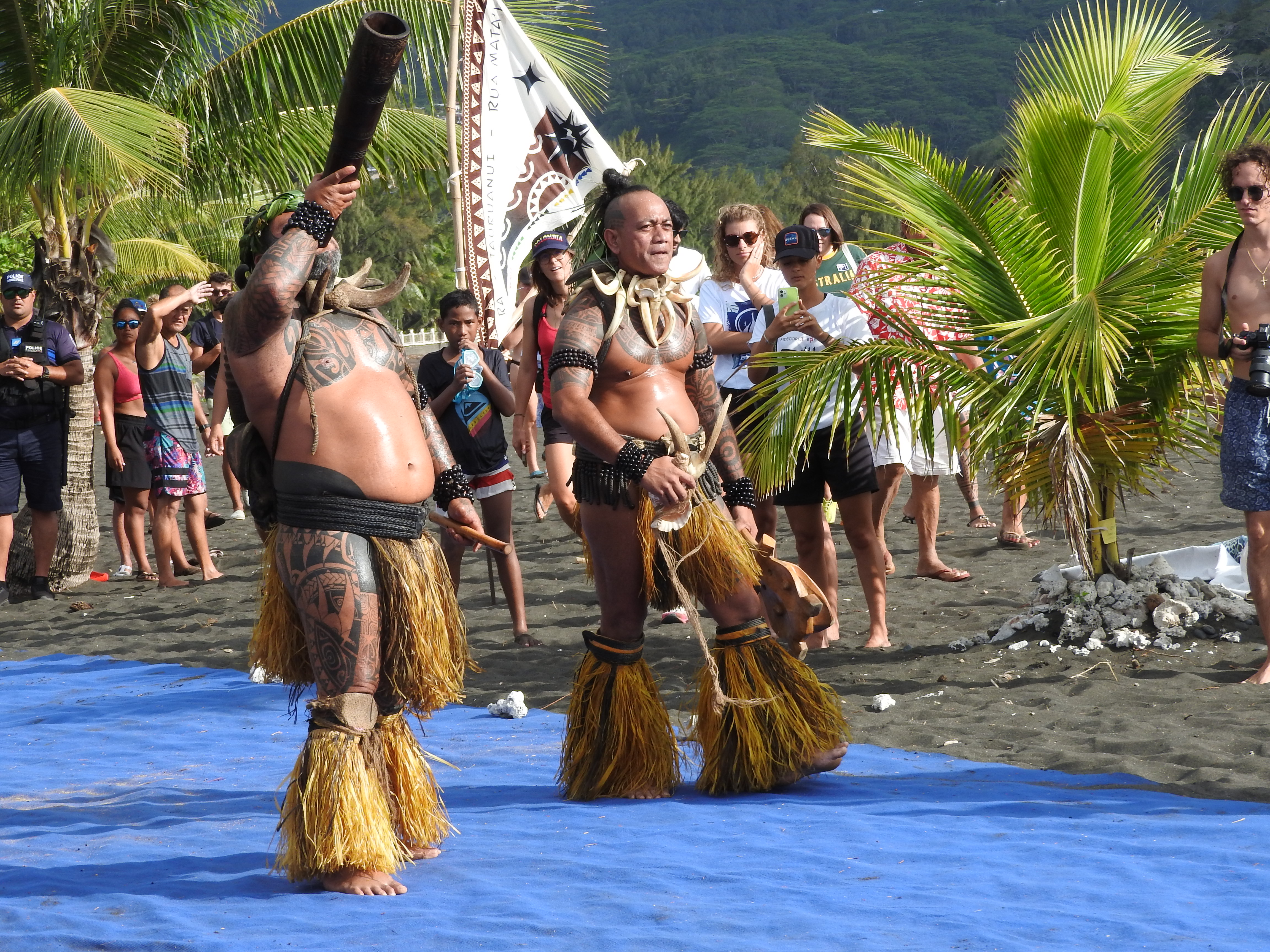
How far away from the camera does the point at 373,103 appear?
127 inches

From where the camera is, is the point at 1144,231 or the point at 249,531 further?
the point at 249,531

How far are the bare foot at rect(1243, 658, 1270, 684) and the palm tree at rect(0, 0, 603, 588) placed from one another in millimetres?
7435

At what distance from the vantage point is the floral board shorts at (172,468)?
920 cm

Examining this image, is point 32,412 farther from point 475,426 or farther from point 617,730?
point 617,730

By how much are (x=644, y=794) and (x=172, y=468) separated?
5.96 m

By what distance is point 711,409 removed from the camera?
15.2ft

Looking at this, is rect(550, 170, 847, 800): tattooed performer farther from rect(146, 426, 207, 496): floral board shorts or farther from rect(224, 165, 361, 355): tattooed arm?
rect(146, 426, 207, 496): floral board shorts

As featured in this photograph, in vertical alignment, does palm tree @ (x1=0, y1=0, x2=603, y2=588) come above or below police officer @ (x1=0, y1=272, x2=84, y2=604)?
above

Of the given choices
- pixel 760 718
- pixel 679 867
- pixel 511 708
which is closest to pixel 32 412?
pixel 511 708

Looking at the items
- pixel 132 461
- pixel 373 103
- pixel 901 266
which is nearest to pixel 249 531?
pixel 132 461

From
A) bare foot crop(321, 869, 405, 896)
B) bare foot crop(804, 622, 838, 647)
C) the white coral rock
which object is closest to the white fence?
bare foot crop(804, 622, 838, 647)

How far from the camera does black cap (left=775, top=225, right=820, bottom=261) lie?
19.8 ft

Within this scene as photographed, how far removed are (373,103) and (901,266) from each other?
3.60 metres

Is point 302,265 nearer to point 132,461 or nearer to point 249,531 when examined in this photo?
point 132,461
